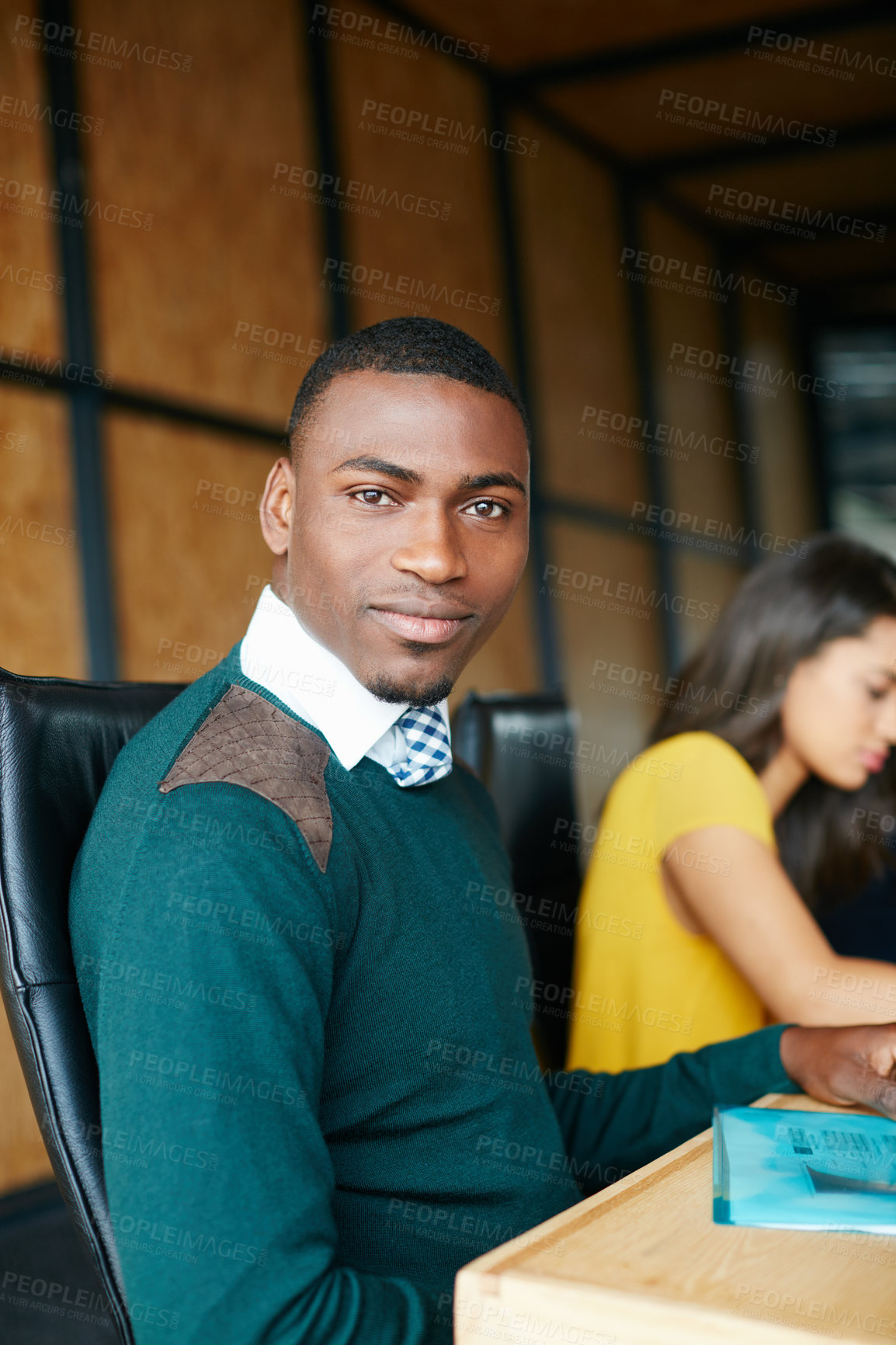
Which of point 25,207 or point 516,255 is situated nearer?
point 25,207

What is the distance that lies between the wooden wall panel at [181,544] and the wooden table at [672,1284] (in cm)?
234

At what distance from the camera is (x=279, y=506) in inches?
44.2

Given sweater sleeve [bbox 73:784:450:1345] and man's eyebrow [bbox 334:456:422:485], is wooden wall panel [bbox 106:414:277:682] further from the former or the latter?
sweater sleeve [bbox 73:784:450:1345]

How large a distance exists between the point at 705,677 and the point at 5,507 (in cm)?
158

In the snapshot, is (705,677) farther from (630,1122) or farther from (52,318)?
(52,318)

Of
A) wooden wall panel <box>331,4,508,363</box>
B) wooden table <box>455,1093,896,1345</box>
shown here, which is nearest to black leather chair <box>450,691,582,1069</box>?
wooden table <box>455,1093,896,1345</box>

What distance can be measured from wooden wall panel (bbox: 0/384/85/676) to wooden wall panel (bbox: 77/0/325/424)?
0.30 metres

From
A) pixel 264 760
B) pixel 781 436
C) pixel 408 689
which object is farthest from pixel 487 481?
pixel 781 436

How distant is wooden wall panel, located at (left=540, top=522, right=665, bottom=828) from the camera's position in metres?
5.04

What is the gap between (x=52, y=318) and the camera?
2822mm

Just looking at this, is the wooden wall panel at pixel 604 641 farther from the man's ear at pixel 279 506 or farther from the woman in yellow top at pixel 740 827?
the man's ear at pixel 279 506

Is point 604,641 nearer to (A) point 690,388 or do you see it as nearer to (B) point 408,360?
(A) point 690,388

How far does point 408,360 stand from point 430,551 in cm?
17

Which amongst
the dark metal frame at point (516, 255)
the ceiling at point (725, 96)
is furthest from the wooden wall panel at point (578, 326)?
the ceiling at point (725, 96)
